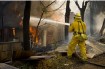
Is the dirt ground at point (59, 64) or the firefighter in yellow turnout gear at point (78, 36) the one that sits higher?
the firefighter in yellow turnout gear at point (78, 36)

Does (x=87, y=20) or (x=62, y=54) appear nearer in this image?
(x=62, y=54)

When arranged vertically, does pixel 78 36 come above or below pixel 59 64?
above

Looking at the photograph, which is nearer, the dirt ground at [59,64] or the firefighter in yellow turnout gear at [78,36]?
the dirt ground at [59,64]

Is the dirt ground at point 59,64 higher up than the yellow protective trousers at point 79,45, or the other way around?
the yellow protective trousers at point 79,45

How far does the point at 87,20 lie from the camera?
3859 centimetres

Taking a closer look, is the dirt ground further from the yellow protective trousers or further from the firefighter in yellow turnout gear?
the firefighter in yellow turnout gear

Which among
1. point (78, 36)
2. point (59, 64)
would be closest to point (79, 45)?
point (78, 36)

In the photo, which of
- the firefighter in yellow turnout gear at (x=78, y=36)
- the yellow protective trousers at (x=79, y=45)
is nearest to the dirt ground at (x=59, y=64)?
the yellow protective trousers at (x=79, y=45)

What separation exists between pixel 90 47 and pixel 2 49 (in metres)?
4.85

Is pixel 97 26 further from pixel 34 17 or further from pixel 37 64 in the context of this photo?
pixel 37 64

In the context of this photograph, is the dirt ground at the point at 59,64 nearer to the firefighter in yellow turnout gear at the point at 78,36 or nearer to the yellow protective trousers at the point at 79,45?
the yellow protective trousers at the point at 79,45

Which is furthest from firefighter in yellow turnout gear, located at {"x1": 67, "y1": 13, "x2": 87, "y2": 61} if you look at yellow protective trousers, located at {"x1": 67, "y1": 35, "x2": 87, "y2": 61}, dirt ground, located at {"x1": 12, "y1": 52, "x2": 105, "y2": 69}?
dirt ground, located at {"x1": 12, "y1": 52, "x2": 105, "y2": 69}

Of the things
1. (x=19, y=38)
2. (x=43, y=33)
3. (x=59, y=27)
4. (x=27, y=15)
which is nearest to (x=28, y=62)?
(x=27, y=15)

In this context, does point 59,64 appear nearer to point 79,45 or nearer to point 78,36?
point 79,45
